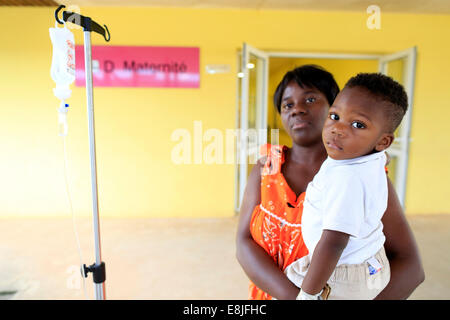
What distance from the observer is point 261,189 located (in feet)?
2.52

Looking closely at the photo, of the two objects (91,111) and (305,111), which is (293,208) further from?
(91,111)

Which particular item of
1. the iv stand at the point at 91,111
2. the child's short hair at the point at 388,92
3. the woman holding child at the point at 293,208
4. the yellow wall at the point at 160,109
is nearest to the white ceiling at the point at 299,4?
the yellow wall at the point at 160,109

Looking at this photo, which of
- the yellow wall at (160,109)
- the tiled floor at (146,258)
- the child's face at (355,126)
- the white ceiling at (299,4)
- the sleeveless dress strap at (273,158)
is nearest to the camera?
the child's face at (355,126)

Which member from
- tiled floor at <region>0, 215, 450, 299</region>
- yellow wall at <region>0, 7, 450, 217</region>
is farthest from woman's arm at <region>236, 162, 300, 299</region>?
yellow wall at <region>0, 7, 450, 217</region>

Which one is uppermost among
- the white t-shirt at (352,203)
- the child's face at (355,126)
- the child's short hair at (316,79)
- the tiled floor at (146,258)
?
the child's short hair at (316,79)

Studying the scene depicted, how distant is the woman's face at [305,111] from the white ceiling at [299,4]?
8.40ft

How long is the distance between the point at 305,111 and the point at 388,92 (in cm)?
20

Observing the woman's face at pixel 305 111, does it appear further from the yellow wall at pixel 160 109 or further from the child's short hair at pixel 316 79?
the yellow wall at pixel 160 109

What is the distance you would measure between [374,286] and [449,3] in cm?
322

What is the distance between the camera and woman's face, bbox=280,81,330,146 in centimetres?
69

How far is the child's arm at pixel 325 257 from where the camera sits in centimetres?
52

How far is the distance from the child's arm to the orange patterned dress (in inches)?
4.9

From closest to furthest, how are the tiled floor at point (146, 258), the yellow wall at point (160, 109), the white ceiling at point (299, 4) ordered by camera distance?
the tiled floor at point (146, 258) < the white ceiling at point (299, 4) < the yellow wall at point (160, 109)

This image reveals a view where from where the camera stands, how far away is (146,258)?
245 centimetres
